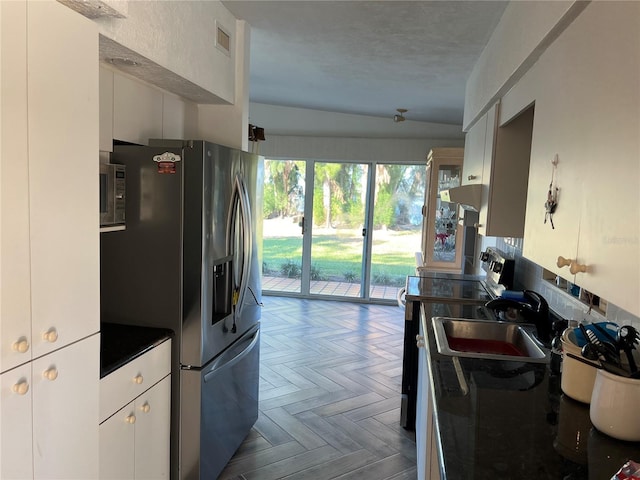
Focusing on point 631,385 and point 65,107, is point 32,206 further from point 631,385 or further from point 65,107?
point 631,385

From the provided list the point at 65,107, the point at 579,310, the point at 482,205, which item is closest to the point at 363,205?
the point at 482,205

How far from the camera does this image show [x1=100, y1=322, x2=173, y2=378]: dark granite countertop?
73.0 inches

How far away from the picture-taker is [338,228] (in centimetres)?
655

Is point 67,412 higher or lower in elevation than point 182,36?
lower

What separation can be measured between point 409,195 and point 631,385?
5281 millimetres

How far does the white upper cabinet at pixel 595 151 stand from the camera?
0.91 meters

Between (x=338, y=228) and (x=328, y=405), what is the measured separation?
3.39 metres

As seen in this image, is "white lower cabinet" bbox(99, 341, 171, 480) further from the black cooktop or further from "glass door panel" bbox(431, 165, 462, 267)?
"glass door panel" bbox(431, 165, 462, 267)

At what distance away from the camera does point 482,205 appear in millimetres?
2549

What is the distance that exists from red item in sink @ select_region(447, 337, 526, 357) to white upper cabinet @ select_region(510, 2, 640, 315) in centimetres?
85

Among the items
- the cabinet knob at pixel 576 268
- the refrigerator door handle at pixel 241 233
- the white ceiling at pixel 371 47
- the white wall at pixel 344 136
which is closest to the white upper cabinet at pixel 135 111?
the refrigerator door handle at pixel 241 233

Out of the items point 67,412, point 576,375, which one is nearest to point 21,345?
point 67,412

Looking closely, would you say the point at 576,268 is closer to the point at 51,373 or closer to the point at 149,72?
the point at 51,373

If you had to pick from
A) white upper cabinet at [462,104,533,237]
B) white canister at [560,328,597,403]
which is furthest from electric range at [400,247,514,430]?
white canister at [560,328,597,403]
